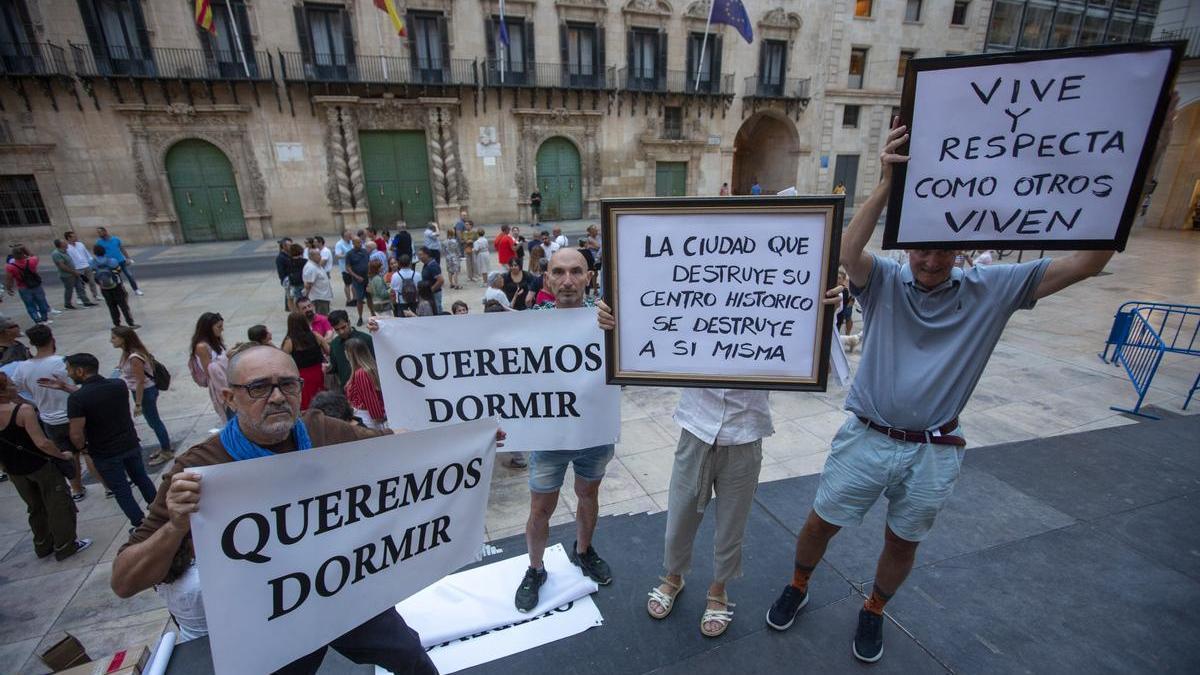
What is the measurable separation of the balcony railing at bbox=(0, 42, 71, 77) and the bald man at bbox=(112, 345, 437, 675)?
2522cm

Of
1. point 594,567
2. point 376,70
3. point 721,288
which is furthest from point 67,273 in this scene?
point 721,288

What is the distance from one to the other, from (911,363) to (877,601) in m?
1.38

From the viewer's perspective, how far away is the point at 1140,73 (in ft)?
6.26

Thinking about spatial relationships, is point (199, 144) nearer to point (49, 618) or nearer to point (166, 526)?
point (49, 618)

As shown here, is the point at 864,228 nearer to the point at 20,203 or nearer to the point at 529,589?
the point at 529,589

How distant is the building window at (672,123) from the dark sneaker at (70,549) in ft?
87.1

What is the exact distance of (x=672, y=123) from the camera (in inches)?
1061

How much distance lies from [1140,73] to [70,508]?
7.25m

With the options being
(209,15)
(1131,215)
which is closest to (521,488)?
(1131,215)

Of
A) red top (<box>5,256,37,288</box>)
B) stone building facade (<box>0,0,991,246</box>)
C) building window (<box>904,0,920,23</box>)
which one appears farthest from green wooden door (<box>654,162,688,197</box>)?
red top (<box>5,256,37,288</box>)

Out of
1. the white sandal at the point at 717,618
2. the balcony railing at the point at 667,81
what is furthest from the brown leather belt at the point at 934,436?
the balcony railing at the point at 667,81

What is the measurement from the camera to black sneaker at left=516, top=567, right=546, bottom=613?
3121 millimetres

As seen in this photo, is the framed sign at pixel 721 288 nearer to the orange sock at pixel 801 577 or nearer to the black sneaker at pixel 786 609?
the orange sock at pixel 801 577

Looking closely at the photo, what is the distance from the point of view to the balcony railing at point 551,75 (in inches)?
901
